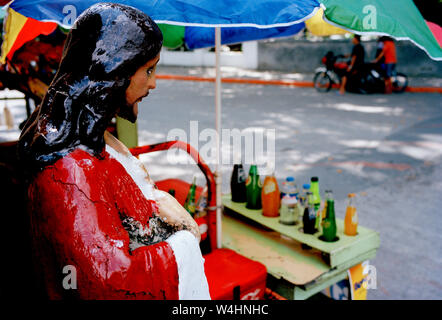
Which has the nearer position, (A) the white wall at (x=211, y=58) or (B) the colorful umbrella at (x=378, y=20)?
(B) the colorful umbrella at (x=378, y=20)

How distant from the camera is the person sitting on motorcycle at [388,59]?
11.5 metres

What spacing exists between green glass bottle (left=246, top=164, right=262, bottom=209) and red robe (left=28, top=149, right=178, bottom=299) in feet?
6.68

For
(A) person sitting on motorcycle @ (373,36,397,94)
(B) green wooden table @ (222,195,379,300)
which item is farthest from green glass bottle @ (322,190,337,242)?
(A) person sitting on motorcycle @ (373,36,397,94)

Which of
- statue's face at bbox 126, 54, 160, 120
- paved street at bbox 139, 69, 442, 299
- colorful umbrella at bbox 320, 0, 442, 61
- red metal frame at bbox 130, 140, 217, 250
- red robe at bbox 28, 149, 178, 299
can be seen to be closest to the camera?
red robe at bbox 28, 149, 178, 299

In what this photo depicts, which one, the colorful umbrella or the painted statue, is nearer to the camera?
the painted statue

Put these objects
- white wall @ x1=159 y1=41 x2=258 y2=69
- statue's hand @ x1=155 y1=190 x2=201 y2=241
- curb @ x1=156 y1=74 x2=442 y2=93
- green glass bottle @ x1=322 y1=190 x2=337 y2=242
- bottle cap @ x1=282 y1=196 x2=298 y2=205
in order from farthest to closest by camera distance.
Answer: white wall @ x1=159 y1=41 x2=258 y2=69 → curb @ x1=156 y1=74 x2=442 y2=93 → bottle cap @ x1=282 y1=196 x2=298 y2=205 → green glass bottle @ x1=322 y1=190 x2=337 y2=242 → statue's hand @ x1=155 y1=190 x2=201 y2=241

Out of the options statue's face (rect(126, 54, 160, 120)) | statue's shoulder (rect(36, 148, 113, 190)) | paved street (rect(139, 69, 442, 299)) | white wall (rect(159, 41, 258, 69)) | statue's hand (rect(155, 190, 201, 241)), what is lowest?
paved street (rect(139, 69, 442, 299))

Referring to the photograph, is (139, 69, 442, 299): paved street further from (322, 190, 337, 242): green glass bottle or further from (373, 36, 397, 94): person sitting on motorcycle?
(322, 190, 337, 242): green glass bottle

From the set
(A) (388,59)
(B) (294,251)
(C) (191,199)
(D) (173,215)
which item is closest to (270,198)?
(B) (294,251)

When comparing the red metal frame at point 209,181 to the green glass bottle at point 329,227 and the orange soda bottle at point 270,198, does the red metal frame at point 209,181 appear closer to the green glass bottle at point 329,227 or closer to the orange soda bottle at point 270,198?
the orange soda bottle at point 270,198

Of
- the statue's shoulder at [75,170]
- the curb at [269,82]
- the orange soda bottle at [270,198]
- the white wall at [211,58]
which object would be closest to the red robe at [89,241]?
the statue's shoulder at [75,170]

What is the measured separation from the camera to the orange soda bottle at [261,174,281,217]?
2914mm

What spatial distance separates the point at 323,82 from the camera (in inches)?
521

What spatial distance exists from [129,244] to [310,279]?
1.56 m
